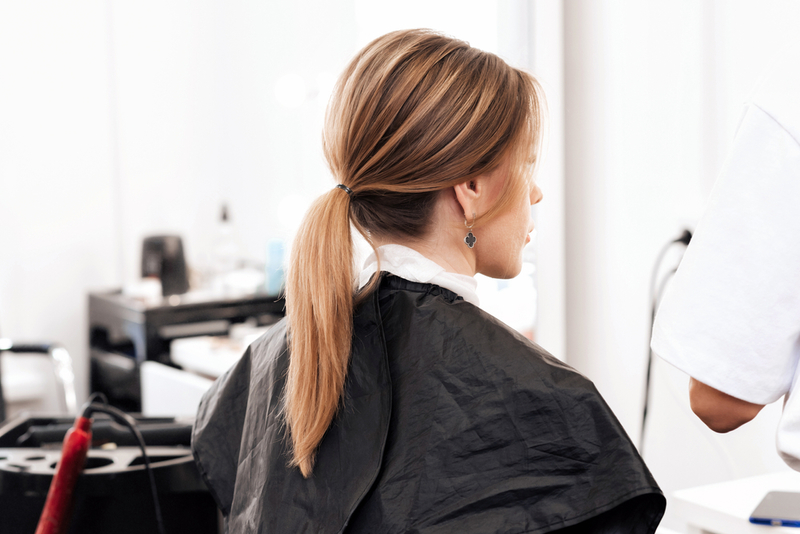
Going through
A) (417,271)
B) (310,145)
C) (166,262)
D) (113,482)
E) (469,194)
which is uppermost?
(310,145)

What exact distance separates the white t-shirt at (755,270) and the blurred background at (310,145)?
2.91 feet

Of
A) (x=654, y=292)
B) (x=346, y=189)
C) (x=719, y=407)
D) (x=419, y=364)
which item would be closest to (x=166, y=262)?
(x=654, y=292)

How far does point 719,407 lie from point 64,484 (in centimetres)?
106

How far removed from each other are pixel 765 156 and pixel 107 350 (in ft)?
9.19

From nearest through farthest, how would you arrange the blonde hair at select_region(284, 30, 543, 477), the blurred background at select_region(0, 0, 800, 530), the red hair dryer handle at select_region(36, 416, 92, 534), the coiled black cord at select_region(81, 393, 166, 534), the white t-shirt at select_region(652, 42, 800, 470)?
the white t-shirt at select_region(652, 42, 800, 470)
the blonde hair at select_region(284, 30, 543, 477)
the red hair dryer handle at select_region(36, 416, 92, 534)
the coiled black cord at select_region(81, 393, 166, 534)
the blurred background at select_region(0, 0, 800, 530)

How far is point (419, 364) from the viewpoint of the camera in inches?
34.4

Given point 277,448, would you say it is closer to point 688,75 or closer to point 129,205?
point 688,75

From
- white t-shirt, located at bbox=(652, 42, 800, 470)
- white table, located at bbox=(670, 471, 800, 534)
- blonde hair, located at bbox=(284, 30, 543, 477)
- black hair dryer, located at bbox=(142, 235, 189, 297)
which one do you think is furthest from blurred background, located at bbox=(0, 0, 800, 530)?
white t-shirt, located at bbox=(652, 42, 800, 470)

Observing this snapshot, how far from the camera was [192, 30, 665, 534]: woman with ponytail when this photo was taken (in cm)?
79

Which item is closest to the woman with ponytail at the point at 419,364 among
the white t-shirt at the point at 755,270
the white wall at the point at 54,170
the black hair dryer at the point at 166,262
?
the white t-shirt at the point at 755,270

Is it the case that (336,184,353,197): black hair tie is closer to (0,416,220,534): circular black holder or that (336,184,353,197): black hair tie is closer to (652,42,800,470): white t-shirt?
(652,42,800,470): white t-shirt

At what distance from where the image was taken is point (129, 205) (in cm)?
319

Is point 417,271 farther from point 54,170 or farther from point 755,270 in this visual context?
point 54,170

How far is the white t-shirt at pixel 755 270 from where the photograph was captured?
66 cm
